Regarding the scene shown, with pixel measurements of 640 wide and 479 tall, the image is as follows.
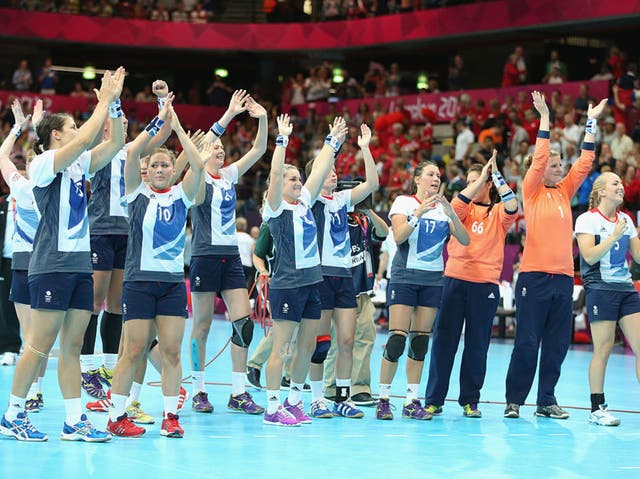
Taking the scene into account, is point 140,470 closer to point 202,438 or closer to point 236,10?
point 202,438

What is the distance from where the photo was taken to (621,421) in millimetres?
8859

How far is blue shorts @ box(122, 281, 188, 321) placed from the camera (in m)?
7.24

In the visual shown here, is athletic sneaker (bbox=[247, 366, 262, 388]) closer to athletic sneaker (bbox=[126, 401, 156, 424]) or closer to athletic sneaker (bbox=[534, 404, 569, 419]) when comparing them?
athletic sneaker (bbox=[126, 401, 156, 424])

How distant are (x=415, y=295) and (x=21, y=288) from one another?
11.3 ft

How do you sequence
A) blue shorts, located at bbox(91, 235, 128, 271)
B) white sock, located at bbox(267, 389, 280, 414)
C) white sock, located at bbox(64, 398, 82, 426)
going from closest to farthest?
white sock, located at bbox(64, 398, 82, 426) → white sock, located at bbox(267, 389, 280, 414) → blue shorts, located at bbox(91, 235, 128, 271)

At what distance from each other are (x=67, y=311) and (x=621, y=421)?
194 inches

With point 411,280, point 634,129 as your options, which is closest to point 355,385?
point 411,280

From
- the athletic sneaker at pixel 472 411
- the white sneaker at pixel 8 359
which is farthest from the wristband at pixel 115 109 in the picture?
the white sneaker at pixel 8 359

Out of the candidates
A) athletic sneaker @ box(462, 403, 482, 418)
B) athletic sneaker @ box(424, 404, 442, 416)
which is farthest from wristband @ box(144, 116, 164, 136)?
athletic sneaker @ box(462, 403, 482, 418)

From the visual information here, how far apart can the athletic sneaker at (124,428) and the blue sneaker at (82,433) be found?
0.80 ft

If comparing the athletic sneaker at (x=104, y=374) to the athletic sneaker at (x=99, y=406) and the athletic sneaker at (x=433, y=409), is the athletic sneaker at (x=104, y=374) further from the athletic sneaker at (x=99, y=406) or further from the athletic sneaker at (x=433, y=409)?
the athletic sneaker at (x=433, y=409)

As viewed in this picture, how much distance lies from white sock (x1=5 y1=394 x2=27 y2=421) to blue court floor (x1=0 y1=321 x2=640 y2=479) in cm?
17

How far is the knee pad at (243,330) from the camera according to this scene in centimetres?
876

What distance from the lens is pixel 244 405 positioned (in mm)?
8766
